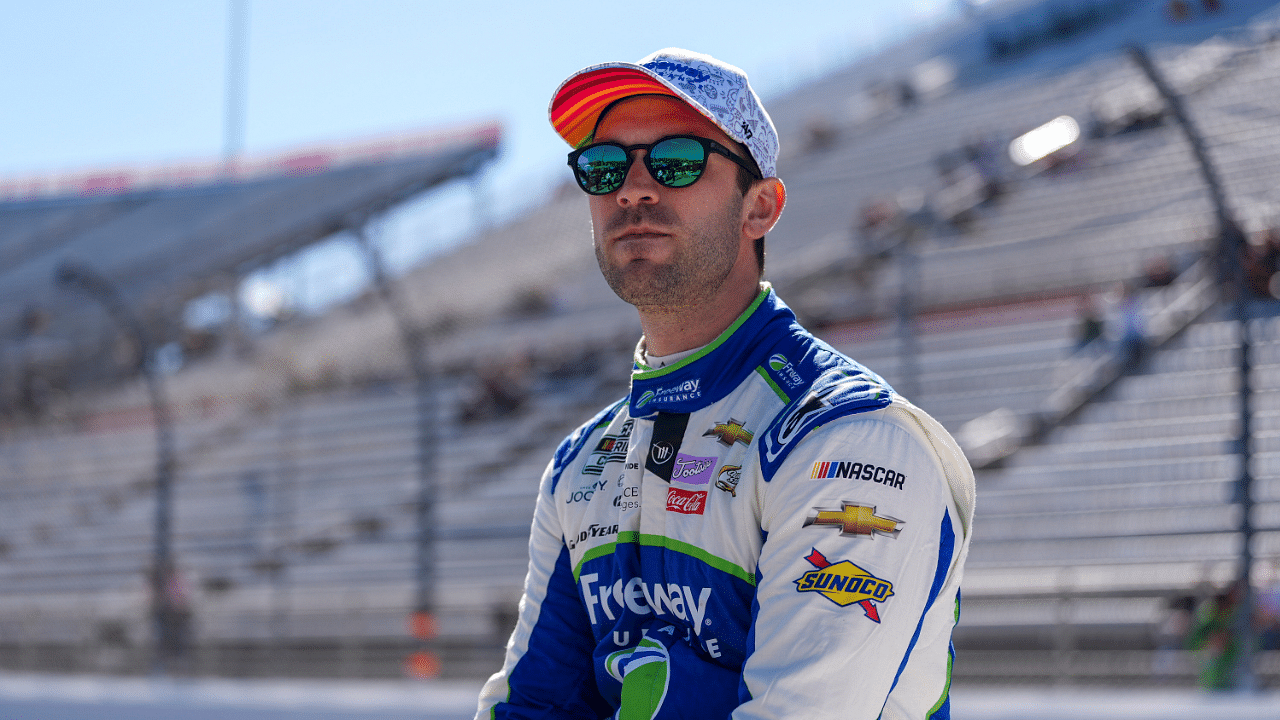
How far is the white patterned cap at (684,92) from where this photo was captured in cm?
182

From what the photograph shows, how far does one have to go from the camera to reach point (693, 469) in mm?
1791

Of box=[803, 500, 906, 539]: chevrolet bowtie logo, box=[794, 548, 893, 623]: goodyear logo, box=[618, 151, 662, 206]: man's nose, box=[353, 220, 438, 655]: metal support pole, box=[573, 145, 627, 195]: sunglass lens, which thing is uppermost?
box=[573, 145, 627, 195]: sunglass lens

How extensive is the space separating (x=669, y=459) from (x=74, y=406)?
57.3 feet

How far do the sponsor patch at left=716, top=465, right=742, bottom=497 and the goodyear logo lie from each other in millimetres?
187

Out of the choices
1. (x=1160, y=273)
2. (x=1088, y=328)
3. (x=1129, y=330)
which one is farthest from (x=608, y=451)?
(x=1160, y=273)

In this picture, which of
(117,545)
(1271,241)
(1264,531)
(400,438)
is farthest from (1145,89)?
(117,545)

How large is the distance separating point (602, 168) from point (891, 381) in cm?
668

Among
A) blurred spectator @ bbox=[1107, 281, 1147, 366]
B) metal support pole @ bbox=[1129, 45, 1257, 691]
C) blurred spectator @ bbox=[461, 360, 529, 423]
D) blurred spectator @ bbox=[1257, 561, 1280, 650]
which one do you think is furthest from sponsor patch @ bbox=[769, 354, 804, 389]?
blurred spectator @ bbox=[461, 360, 529, 423]

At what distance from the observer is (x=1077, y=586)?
22.1 ft

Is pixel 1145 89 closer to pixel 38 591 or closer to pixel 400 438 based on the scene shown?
pixel 400 438

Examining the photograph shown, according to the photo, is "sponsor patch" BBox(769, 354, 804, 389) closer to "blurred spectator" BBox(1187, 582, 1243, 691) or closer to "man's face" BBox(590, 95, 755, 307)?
"man's face" BBox(590, 95, 755, 307)

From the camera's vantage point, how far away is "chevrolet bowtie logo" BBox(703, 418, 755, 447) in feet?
5.82

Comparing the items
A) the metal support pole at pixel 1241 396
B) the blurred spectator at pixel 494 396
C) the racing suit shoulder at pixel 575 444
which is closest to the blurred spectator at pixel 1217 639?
the metal support pole at pixel 1241 396

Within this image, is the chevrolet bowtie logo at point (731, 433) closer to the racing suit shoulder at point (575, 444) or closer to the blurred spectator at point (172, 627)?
the racing suit shoulder at point (575, 444)
